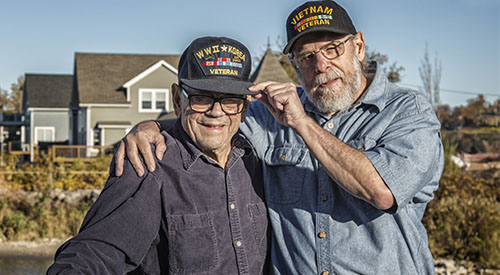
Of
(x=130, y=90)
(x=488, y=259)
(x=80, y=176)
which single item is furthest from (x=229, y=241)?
(x=130, y=90)

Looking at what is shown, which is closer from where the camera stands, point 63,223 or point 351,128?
point 351,128

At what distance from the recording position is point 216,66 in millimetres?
2871

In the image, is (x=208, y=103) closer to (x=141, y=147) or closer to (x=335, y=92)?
(x=141, y=147)

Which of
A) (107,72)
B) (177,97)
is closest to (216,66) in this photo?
(177,97)

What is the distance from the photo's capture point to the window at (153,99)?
26656 mm

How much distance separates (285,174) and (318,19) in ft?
3.14

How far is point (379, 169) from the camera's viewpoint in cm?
271

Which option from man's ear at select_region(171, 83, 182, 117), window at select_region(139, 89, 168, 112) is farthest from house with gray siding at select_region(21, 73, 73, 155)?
man's ear at select_region(171, 83, 182, 117)

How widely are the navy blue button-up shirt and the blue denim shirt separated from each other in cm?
18

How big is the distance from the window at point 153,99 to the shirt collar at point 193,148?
23759mm

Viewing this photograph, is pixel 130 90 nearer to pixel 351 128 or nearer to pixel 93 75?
pixel 93 75

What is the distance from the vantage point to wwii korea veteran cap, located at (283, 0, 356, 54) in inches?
123

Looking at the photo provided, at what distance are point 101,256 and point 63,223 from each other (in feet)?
38.5

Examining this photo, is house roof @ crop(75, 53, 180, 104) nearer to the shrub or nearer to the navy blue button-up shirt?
the shrub
